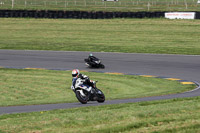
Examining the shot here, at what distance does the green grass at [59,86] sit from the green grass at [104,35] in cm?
1226

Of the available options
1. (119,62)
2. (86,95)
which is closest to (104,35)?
(119,62)

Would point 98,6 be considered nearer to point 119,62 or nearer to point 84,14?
point 84,14

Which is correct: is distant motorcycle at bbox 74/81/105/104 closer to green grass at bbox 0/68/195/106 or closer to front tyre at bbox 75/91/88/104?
front tyre at bbox 75/91/88/104

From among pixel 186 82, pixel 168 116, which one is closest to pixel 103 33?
pixel 186 82

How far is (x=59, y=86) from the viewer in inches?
800

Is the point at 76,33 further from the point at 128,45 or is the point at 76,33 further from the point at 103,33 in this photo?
the point at 128,45

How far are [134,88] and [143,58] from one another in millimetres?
10775

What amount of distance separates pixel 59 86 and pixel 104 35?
25038 mm

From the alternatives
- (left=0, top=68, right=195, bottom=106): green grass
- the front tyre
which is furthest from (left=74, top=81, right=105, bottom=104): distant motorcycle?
(left=0, top=68, right=195, bottom=106): green grass

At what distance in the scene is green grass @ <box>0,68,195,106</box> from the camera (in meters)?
17.3

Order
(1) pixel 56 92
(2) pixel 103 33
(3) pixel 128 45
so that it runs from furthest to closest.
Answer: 1. (2) pixel 103 33
2. (3) pixel 128 45
3. (1) pixel 56 92

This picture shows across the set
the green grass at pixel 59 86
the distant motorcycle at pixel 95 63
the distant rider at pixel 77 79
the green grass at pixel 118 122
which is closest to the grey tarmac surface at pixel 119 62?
the distant motorcycle at pixel 95 63

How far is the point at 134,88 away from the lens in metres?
19.9

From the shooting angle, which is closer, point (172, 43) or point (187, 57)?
point (187, 57)
